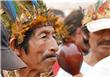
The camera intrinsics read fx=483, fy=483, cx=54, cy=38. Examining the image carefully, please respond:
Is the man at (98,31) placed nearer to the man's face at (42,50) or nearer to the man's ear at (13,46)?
the man's face at (42,50)

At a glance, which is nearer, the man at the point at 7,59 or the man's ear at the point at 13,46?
the man at the point at 7,59

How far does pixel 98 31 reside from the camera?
4391 millimetres

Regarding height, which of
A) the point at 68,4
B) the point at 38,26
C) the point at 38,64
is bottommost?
the point at 68,4

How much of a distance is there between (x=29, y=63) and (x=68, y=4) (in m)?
4.26

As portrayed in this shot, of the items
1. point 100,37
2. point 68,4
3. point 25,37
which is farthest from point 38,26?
point 68,4

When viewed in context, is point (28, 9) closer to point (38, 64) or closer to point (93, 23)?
point (38, 64)

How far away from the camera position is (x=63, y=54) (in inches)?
127

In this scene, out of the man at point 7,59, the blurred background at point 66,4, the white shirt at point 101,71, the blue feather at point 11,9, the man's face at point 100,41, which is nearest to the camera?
the white shirt at point 101,71

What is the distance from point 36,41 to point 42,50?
0.09 m

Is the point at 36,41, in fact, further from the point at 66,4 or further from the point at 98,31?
the point at 66,4

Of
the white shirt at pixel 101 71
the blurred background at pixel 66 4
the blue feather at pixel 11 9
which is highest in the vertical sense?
the white shirt at pixel 101 71

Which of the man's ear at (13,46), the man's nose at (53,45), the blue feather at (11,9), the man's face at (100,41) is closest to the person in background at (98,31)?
the man's face at (100,41)

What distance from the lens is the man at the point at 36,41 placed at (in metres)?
3.87

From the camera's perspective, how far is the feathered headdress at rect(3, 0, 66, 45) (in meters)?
3.85
